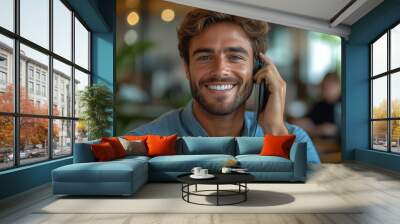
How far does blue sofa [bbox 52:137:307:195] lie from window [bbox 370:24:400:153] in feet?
10.4

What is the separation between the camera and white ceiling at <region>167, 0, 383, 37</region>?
7671 millimetres

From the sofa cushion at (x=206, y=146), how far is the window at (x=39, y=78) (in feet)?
7.37

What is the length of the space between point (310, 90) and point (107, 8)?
16.3ft

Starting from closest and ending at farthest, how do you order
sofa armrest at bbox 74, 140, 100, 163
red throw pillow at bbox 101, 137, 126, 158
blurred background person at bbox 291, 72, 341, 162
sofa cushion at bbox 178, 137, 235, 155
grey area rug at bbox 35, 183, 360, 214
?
grey area rug at bbox 35, 183, 360, 214 → sofa armrest at bbox 74, 140, 100, 163 → red throw pillow at bbox 101, 137, 126, 158 → sofa cushion at bbox 178, 137, 235, 155 → blurred background person at bbox 291, 72, 341, 162

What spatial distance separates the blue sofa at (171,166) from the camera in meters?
4.96

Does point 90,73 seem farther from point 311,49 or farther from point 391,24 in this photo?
point 391,24

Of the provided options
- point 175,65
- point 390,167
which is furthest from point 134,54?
point 390,167

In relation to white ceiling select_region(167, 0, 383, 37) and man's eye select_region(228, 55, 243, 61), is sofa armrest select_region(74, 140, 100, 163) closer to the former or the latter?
man's eye select_region(228, 55, 243, 61)

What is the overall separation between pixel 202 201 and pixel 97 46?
547 cm

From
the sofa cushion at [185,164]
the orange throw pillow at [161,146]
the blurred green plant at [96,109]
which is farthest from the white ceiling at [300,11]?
the sofa cushion at [185,164]

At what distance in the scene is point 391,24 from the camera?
8.28 meters

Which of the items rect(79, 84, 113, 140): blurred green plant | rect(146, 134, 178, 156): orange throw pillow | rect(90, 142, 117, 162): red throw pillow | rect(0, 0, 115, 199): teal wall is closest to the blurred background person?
rect(146, 134, 178, 156): orange throw pillow

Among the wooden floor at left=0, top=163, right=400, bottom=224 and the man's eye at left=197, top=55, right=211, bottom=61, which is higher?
the man's eye at left=197, top=55, right=211, bottom=61

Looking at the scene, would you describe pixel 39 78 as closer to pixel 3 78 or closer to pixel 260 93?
pixel 3 78
